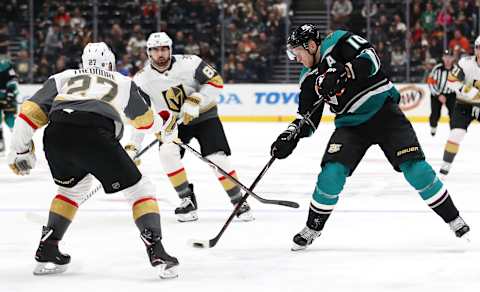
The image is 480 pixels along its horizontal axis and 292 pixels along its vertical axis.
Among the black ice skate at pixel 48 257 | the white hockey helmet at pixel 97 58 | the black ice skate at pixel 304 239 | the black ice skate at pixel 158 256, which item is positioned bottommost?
the black ice skate at pixel 304 239

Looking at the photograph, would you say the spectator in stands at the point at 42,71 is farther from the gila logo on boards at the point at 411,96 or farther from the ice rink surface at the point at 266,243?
the ice rink surface at the point at 266,243

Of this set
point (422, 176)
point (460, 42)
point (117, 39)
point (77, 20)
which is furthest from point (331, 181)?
point (77, 20)

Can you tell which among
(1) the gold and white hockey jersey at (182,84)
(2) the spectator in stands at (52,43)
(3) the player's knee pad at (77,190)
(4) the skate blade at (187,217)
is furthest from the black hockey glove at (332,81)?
(2) the spectator in stands at (52,43)

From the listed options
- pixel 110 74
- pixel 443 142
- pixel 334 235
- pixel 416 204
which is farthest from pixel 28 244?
pixel 443 142

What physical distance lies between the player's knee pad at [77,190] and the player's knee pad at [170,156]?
4.53ft

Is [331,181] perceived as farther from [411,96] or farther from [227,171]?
[411,96]

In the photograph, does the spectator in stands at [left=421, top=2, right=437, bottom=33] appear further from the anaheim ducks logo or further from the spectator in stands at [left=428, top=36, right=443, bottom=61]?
the anaheim ducks logo

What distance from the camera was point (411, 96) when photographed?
38.4 feet

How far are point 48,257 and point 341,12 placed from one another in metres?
10.3

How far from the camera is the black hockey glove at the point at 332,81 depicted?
3424 mm

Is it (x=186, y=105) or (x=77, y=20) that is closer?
(x=186, y=105)

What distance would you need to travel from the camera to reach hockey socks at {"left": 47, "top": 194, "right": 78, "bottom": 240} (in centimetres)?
328

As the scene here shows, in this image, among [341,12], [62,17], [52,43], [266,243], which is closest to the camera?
[266,243]

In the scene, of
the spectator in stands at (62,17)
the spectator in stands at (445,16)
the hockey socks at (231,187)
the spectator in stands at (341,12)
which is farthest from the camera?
the spectator in stands at (62,17)
